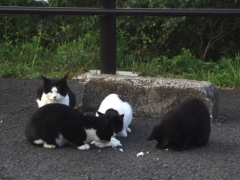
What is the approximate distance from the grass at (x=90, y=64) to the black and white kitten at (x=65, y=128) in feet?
8.78

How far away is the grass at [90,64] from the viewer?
668 cm

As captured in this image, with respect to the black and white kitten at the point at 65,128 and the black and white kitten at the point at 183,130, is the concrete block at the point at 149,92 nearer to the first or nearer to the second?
the black and white kitten at the point at 183,130

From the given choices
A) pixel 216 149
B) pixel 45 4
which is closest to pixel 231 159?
pixel 216 149

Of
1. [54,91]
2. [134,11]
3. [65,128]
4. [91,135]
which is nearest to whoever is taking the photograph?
[65,128]

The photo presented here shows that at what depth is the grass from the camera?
A: 263 inches

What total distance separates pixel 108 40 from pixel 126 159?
206cm

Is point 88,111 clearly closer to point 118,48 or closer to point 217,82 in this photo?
point 217,82

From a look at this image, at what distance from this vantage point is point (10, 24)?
30.1 ft

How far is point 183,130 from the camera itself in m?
3.87

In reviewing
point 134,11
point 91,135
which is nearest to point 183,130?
point 91,135

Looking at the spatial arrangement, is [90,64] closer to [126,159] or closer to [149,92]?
[149,92]

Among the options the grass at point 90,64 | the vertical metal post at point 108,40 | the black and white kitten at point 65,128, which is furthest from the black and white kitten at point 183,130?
the grass at point 90,64

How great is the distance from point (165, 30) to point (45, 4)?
9.63 feet

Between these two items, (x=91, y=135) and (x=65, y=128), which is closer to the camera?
(x=65, y=128)
